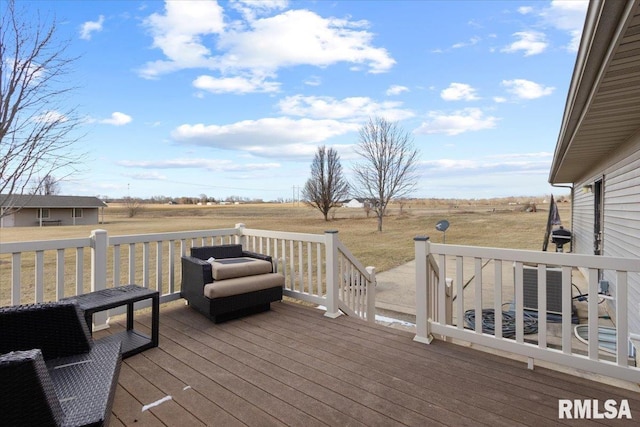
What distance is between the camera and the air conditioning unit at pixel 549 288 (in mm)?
5539

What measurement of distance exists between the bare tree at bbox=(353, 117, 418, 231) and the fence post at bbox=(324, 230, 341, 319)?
60.4ft

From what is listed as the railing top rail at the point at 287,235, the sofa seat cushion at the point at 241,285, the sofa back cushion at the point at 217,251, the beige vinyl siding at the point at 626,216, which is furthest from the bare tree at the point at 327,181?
the sofa seat cushion at the point at 241,285

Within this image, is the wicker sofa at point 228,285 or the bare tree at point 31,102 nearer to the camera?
the wicker sofa at point 228,285

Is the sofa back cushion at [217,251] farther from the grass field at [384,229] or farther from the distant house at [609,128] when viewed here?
the grass field at [384,229]

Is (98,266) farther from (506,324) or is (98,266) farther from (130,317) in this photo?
(506,324)

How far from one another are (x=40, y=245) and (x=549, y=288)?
7.14 meters

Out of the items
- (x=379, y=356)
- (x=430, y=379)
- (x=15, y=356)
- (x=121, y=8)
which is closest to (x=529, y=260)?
(x=430, y=379)

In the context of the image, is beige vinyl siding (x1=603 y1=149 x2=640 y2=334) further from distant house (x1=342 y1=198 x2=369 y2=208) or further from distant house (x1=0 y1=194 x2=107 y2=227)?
distant house (x1=0 y1=194 x2=107 y2=227)

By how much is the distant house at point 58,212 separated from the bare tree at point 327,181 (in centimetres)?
2260

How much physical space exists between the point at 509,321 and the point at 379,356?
3976mm

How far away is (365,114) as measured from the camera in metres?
21.7

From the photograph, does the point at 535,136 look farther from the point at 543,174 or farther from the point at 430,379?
the point at 430,379

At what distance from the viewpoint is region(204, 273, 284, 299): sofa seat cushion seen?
3330 millimetres

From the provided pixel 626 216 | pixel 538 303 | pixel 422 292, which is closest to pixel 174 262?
pixel 422 292
